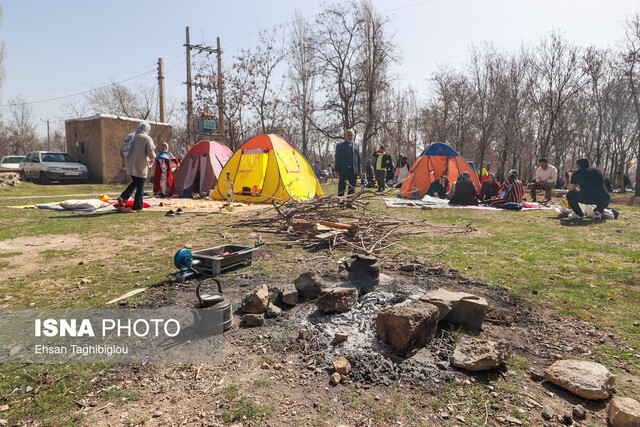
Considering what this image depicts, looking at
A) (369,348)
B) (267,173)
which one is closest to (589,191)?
(267,173)

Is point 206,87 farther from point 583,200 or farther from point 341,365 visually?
point 341,365

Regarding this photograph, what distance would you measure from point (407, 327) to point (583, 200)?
875 centimetres

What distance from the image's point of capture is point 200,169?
1377 centimetres

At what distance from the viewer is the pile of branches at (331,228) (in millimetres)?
5566

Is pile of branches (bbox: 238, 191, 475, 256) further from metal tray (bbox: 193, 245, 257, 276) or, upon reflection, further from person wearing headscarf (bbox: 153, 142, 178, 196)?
person wearing headscarf (bbox: 153, 142, 178, 196)

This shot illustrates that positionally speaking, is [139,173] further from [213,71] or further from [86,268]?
[213,71]

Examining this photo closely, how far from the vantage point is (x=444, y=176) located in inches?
544

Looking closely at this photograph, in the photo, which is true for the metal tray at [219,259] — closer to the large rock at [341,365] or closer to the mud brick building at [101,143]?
the large rock at [341,365]

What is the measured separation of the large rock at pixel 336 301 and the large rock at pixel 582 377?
4.91 feet

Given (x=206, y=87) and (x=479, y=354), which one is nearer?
(x=479, y=354)

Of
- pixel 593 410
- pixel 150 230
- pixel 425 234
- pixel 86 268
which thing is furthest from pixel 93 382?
pixel 425 234

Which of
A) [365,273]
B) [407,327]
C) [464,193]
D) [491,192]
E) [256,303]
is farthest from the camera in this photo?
[491,192]

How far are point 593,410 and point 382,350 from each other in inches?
48.9

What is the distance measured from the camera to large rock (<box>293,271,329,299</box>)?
3.41m
